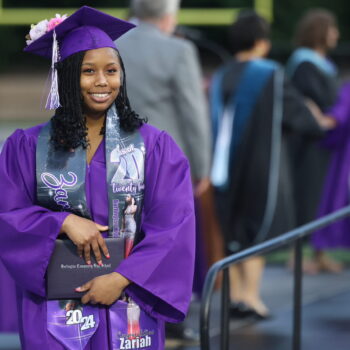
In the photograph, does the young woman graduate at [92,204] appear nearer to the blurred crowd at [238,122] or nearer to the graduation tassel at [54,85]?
the graduation tassel at [54,85]

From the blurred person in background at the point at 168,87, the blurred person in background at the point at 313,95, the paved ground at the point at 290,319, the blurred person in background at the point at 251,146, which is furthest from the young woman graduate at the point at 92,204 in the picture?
the blurred person in background at the point at 313,95

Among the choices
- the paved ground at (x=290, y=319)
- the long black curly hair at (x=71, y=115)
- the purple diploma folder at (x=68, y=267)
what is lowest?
the paved ground at (x=290, y=319)

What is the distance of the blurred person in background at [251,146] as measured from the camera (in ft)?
22.8

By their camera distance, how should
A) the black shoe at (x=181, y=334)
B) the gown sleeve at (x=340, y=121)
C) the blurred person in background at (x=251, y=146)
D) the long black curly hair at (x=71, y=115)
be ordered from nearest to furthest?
the long black curly hair at (x=71, y=115) → the black shoe at (x=181, y=334) → the blurred person in background at (x=251, y=146) → the gown sleeve at (x=340, y=121)

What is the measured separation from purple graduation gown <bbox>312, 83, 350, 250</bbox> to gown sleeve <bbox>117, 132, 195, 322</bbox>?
462 cm

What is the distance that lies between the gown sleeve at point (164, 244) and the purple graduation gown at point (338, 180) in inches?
182

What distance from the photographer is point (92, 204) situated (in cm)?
385

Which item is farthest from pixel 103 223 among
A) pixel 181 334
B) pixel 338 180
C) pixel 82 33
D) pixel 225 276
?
pixel 338 180

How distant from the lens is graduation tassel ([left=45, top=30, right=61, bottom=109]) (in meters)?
3.86

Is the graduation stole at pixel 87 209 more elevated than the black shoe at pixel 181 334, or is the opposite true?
the graduation stole at pixel 87 209

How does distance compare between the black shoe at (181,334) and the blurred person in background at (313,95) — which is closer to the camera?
the black shoe at (181,334)

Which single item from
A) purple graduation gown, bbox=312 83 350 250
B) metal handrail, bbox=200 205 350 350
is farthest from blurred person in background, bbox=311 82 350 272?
metal handrail, bbox=200 205 350 350

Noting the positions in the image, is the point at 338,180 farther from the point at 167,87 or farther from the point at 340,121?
the point at 167,87

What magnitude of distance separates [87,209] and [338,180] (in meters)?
4.97
